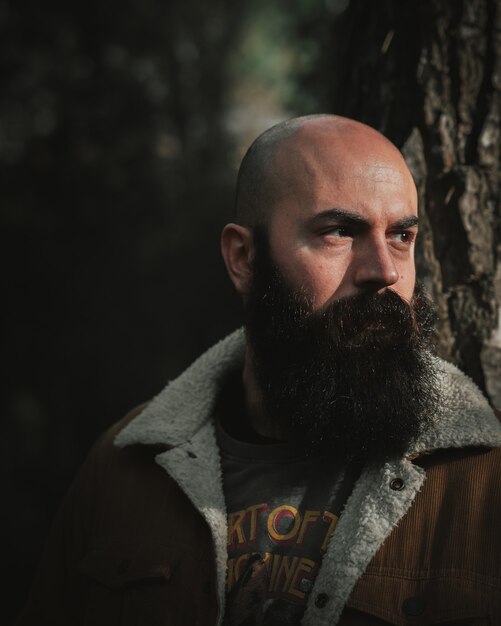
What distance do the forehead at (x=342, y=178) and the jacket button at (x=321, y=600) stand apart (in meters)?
1.17

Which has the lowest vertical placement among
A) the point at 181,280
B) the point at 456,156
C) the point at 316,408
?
the point at 181,280

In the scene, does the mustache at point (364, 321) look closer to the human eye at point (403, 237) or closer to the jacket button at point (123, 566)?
the human eye at point (403, 237)

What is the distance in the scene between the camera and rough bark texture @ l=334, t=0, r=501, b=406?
261 centimetres

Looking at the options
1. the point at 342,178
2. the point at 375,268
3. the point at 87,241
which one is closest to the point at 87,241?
the point at 87,241

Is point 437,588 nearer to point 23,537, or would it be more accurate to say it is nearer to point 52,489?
point 23,537

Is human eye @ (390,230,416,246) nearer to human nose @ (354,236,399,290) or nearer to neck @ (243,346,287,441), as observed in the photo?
human nose @ (354,236,399,290)

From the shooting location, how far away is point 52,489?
26.8ft

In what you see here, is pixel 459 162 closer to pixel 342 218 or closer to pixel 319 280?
pixel 342 218

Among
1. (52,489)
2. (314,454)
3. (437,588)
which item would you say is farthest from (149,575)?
(52,489)

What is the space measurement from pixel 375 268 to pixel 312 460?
670 millimetres

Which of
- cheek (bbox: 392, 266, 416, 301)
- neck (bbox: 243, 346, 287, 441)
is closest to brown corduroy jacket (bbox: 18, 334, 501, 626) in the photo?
neck (bbox: 243, 346, 287, 441)

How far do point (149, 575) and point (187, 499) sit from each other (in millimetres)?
275

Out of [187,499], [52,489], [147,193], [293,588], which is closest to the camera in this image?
[293,588]

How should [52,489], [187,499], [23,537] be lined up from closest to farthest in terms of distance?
[187,499] → [23,537] → [52,489]
